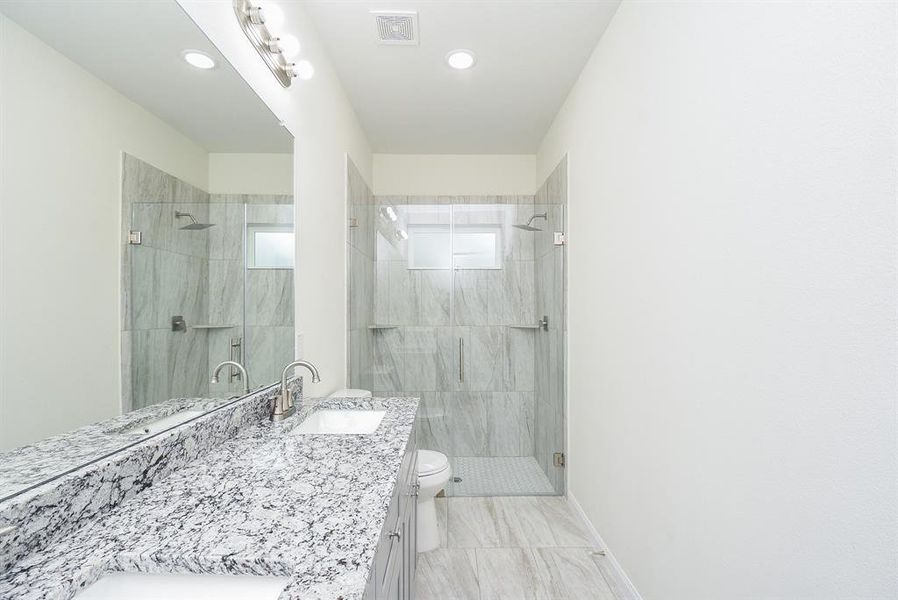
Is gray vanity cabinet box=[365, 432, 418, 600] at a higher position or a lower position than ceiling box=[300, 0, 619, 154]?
lower

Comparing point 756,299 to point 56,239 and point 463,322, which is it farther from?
point 463,322

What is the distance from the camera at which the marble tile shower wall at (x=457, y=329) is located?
126 inches

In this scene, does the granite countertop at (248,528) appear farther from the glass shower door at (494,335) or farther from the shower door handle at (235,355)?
the glass shower door at (494,335)

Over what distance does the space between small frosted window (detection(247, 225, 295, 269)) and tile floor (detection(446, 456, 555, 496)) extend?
196 cm

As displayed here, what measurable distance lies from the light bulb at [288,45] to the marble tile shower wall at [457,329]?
61.0 inches

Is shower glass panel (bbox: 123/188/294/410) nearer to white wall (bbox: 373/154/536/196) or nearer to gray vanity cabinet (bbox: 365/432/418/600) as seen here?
gray vanity cabinet (bbox: 365/432/418/600)

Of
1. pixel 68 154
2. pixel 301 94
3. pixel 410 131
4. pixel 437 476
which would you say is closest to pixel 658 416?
pixel 437 476

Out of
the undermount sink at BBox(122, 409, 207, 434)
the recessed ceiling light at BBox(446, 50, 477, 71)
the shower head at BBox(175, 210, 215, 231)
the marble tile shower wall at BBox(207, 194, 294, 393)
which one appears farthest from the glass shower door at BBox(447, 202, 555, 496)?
the undermount sink at BBox(122, 409, 207, 434)

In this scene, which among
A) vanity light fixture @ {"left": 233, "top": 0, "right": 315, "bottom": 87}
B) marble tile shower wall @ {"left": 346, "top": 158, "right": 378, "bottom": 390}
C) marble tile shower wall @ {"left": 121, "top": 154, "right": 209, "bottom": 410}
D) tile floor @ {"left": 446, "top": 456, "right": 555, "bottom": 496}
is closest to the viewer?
marble tile shower wall @ {"left": 121, "top": 154, "right": 209, "bottom": 410}

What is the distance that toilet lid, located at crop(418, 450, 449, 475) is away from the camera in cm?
209

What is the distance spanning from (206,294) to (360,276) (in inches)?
64.7

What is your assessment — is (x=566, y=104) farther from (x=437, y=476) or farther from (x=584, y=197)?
(x=437, y=476)

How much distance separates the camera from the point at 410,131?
3.20 metres

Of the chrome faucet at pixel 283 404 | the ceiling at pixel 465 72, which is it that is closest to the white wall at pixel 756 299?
the ceiling at pixel 465 72
